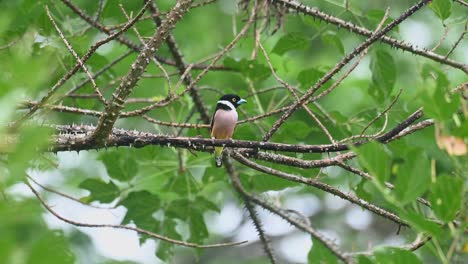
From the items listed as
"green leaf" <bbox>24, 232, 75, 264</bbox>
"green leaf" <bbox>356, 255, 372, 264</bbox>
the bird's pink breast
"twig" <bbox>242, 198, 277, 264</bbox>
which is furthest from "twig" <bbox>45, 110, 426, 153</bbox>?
"green leaf" <bbox>24, 232, 75, 264</bbox>

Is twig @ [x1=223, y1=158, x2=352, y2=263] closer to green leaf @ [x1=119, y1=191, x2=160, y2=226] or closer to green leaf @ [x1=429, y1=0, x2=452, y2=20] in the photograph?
green leaf @ [x1=119, y1=191, x2=160, y2=226]

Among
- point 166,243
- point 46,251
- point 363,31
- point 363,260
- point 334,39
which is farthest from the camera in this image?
point 166,243

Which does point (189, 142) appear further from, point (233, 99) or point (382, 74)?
point (382, 74)

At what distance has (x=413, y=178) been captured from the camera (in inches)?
68.6

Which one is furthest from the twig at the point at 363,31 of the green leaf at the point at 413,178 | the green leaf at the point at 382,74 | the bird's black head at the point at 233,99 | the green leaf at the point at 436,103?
the green leaf at the point at 413,178

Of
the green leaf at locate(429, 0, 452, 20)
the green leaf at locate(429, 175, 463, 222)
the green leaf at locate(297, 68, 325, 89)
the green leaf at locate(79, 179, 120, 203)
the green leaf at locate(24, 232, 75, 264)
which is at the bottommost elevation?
the green leaf at locate(24, 232, 75, 264)

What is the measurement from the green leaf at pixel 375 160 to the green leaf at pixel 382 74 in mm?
3163

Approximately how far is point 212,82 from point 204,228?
295 centimetres

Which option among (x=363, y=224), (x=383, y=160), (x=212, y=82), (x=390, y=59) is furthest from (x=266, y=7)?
(x=363, y=224)

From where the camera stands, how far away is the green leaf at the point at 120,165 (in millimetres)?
5094

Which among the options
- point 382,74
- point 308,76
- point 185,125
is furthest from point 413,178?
point 382,74

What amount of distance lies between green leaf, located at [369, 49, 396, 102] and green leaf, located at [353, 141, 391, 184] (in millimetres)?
3163

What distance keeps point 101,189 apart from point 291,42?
1.59m

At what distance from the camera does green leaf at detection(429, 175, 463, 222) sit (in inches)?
68.7
